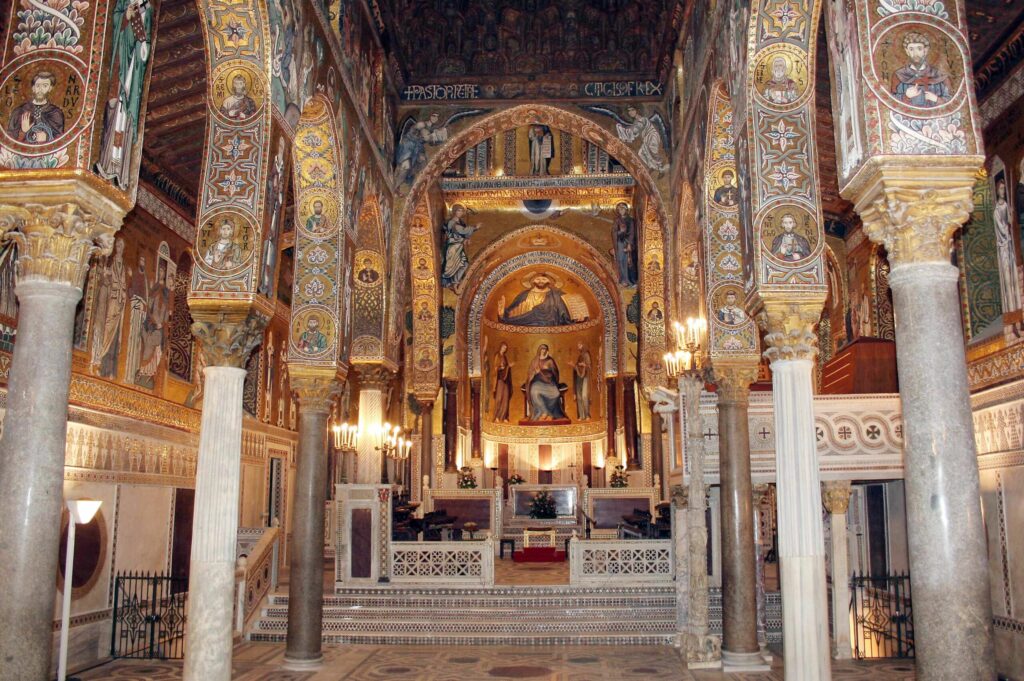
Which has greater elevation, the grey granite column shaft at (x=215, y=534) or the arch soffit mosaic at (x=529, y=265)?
the arch soffit mosaic at (x=529, y=265)

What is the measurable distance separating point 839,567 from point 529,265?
14741 millimetres

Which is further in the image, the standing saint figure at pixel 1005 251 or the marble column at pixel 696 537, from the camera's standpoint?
the marble column at pixel 696 537

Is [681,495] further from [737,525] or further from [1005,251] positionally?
[1005,251]

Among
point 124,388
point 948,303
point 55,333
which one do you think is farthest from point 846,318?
point 55,333

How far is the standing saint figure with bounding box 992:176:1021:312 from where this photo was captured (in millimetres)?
10891

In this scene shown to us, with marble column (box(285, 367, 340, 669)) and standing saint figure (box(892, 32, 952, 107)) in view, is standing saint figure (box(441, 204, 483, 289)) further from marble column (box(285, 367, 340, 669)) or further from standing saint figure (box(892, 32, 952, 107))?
standing saint figure (box(892, 32, 952, 107))

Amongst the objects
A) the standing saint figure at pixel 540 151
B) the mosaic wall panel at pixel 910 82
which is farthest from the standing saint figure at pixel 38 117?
the standing saint figure at pixel 540 151

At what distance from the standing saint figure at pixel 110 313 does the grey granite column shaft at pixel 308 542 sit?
3136mm

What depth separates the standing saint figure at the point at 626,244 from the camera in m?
22.9

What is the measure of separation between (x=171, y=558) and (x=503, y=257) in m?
13.0

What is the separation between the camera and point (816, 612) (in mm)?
8359

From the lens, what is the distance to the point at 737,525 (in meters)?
11.2

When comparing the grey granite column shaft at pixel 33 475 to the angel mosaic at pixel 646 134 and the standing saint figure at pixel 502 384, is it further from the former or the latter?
the standing saint figure at pixel 502 384

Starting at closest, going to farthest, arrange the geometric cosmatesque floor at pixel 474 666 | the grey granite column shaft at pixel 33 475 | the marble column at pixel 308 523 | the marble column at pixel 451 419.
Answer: the grey granite column shaft at pixel 33 475
the geometric cosmatesque floor at pixel 474 666
the marble column at pixel 308 523
the marble column at pixel 451 419
